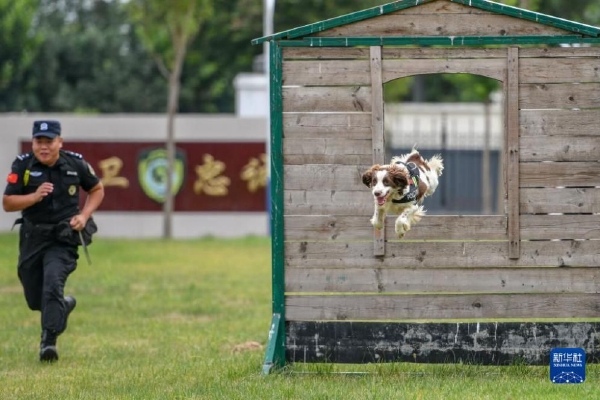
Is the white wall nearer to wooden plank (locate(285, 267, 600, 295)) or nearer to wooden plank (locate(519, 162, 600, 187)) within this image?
wooden plank (locate(285, 267, 600, 295))

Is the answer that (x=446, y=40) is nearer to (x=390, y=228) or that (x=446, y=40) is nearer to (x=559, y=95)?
(x=559, y=95)

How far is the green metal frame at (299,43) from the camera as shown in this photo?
28.2 ft

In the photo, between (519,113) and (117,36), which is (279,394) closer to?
(519,113)

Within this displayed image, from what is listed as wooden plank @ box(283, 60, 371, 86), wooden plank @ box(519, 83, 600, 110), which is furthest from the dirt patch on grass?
wooden plank @ box(519, 83, 600, 110)

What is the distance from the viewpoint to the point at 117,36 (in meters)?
46.7

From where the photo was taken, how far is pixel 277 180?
891 centimetres

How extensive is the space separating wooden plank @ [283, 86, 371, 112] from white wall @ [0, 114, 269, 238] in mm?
18984

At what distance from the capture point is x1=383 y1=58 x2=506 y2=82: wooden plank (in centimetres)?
→ 864

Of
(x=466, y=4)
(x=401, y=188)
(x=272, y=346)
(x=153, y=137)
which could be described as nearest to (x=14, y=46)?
(x=153, y=137)

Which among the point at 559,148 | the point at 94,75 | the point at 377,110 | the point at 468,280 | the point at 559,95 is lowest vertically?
the point at 468,280

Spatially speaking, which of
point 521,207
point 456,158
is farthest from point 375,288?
point 456,158

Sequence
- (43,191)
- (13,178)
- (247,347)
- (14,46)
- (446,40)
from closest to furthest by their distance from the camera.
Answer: (446,40) < (43,191) < (13,178) < (247,347) < (14,46)

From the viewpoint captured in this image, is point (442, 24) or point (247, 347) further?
point (247, 347)

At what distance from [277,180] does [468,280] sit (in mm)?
1591
